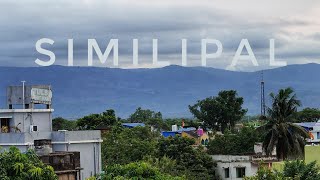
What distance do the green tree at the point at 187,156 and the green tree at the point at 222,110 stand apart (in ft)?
206

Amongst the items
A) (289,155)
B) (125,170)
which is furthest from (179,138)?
(125,170)

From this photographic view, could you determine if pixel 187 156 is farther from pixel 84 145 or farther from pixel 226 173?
pixel 84 145

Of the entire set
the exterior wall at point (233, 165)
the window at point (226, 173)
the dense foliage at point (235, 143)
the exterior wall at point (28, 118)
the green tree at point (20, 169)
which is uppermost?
the exterior wall at point (28, 118)

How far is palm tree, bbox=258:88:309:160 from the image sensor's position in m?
65.2

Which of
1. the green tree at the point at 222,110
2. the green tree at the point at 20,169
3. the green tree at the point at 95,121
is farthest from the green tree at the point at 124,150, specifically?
the green tree at the point at 222,110

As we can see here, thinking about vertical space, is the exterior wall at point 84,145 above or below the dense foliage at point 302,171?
above

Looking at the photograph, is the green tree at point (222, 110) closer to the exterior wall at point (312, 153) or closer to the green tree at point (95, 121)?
the green tree at point (95, 121)

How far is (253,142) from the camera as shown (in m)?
85.6

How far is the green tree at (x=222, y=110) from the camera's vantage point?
424 feet

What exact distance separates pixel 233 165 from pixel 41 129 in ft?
83.3

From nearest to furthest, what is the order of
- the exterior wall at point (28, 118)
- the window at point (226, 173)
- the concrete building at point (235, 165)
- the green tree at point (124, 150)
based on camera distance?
the exterior wall at point (28, 118)
the green tree at point (124, 150)
the concrete building at point (235, 165)
the window at point (226, 173)

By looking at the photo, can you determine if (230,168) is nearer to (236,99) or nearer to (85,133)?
(85,133)

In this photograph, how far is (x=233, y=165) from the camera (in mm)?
66125

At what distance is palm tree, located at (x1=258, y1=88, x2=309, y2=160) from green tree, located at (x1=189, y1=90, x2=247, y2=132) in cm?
6191
